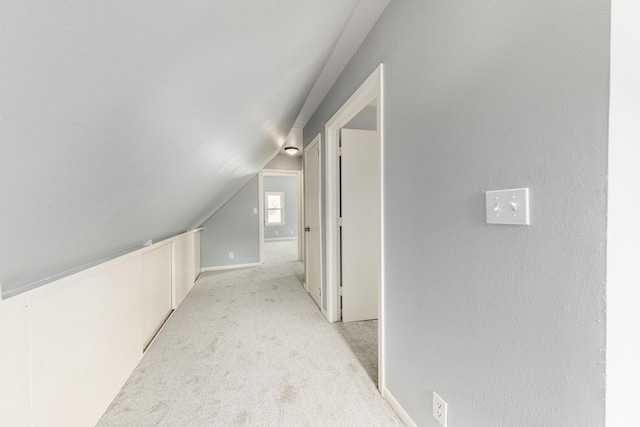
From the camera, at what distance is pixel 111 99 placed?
0.57 metres

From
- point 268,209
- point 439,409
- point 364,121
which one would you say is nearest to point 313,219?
point 364,121

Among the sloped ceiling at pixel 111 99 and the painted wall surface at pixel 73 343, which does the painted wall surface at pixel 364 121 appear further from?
the painted wall surface at pixel 73 343

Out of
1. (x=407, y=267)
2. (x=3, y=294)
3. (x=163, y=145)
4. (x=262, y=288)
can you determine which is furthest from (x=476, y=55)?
(x=262, y=288)

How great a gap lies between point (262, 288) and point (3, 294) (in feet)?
8.78

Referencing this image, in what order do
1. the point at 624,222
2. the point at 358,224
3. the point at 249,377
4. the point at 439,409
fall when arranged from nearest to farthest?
1. the point at 624,222
2. the point at 439,409
3. the point at 249,377
4. the point at 358,224

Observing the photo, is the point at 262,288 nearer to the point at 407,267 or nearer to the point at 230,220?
the point at 230,220

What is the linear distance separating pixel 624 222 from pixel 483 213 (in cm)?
30

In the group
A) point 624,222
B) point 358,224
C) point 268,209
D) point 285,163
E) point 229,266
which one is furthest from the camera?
point 268,209

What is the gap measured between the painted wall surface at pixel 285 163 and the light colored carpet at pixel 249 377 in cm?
301

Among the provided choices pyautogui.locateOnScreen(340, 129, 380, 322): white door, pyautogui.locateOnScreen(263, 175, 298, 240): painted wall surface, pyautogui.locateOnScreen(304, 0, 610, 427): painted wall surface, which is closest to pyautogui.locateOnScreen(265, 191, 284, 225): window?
→ pyautogui.locateOnScreen(263, 175, 298, 240): painted wall surface

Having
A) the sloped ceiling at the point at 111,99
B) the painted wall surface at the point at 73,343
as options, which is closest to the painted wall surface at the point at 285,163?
the painted wall surface at the point at 73,343

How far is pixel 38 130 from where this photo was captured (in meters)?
0.48

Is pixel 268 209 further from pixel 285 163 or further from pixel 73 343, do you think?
pixel 73 343

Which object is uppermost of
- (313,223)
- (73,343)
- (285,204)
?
(285,204)
